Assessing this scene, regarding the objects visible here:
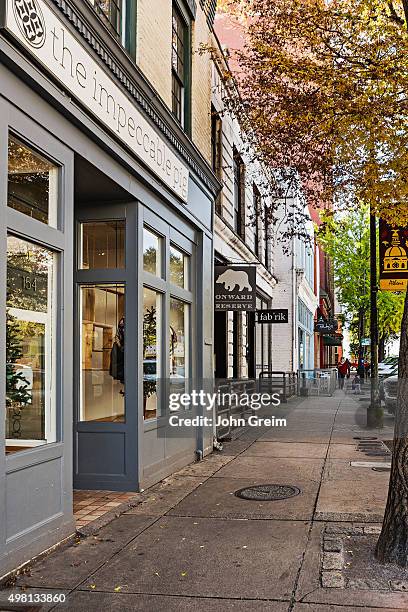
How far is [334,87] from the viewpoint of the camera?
12125 millimetres

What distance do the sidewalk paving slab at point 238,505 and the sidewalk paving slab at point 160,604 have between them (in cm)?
261

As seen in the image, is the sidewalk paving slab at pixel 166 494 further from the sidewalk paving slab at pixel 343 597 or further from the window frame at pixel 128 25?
the window frame at pixel 128 25

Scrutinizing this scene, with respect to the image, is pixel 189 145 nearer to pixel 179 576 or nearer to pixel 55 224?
pixel 55 224

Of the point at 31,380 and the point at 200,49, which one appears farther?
the point at 200,49

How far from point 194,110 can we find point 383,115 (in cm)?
314

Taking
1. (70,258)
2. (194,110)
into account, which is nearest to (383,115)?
(194,110)

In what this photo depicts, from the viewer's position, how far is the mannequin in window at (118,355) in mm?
9289

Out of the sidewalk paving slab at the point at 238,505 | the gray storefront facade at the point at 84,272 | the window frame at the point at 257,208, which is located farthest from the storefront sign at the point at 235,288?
the window frame at the point at 257,208

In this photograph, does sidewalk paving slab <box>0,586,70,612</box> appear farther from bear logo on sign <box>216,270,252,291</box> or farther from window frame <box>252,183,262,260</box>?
window frame <box>252,183,262,260</box>

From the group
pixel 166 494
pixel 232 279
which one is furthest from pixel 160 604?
pixel 232 279

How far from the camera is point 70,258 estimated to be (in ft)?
22.5

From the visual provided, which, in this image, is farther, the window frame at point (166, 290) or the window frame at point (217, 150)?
the window frame at point (217, 150)

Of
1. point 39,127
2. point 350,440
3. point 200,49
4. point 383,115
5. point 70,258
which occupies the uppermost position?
point 200,49

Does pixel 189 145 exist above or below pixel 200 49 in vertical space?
below
